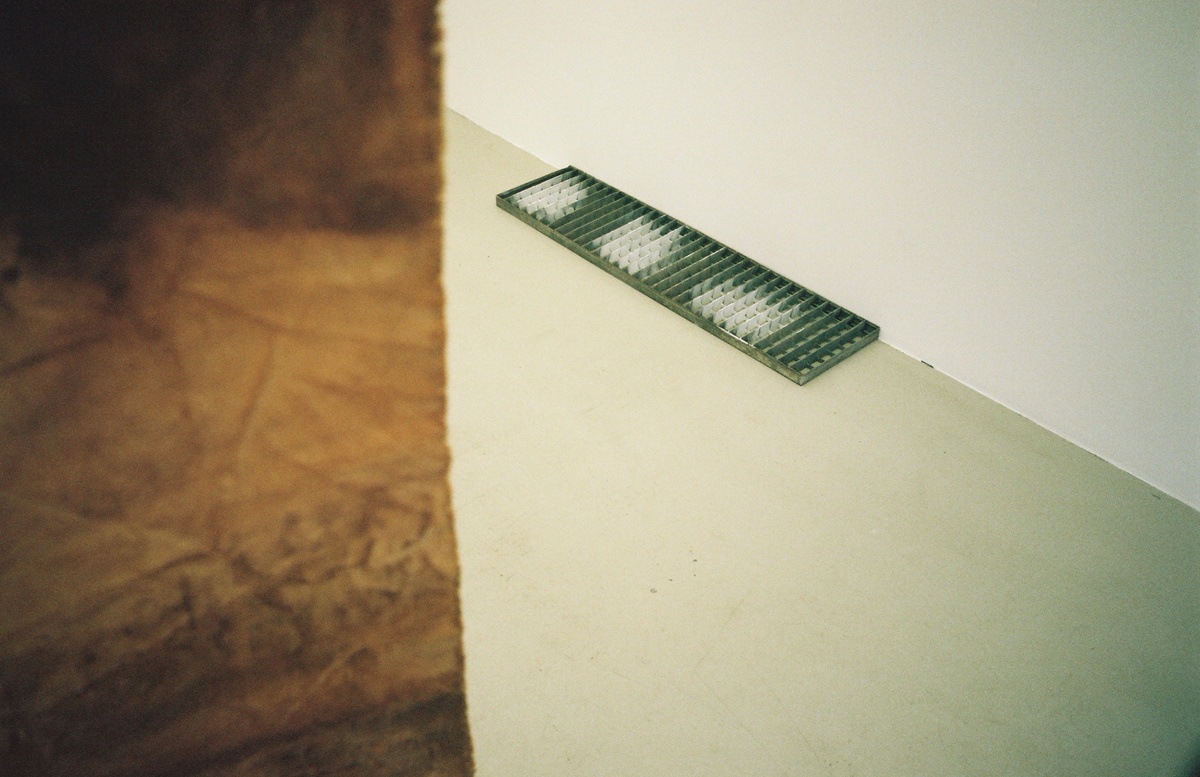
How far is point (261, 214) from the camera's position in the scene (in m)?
0.29

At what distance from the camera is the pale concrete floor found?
1414 mm

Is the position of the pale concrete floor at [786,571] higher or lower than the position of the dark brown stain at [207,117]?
lower

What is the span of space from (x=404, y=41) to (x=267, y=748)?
35cm

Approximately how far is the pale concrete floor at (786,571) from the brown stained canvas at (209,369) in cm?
106

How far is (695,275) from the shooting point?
2.46 m

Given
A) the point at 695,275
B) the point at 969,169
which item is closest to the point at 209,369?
the point at 969,169

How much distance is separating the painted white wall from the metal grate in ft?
0.21

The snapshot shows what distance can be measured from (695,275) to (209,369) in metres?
2.22

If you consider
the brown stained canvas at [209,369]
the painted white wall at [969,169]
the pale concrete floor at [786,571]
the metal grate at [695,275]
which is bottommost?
the pale concrete floor at [786,571]

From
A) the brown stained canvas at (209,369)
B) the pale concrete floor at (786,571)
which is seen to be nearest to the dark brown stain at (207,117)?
the brown stained canvas at (209,369)

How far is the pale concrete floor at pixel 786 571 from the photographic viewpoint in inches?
55.7

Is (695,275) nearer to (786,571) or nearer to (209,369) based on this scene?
(786,571)

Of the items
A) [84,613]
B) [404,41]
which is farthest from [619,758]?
[404,41]

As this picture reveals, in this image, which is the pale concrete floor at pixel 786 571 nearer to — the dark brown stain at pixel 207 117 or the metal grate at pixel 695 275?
the metal grate at pixel 695 275
